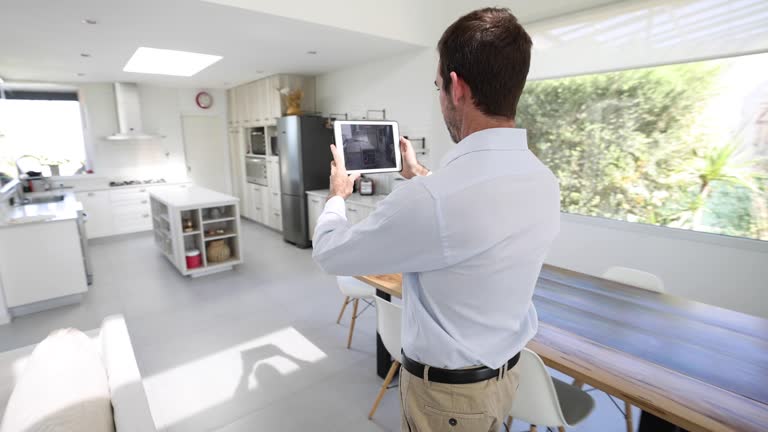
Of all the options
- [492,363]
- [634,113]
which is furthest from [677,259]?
[492,363]

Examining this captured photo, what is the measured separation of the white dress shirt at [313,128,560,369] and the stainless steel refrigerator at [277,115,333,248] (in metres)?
4.27

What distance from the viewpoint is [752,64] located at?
7.66ft

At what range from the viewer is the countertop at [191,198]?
4.06 meters

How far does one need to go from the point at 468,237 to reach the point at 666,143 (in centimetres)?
280

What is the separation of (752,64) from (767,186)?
2.48 ft

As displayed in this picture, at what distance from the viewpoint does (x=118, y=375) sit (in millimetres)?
1376

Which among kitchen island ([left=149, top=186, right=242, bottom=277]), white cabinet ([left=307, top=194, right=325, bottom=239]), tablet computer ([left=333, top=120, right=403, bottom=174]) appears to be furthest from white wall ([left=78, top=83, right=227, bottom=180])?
tablet computer ([left=333, top=120, right=403, bottom=174])

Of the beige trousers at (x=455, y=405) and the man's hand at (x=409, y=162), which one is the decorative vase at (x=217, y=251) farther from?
the beige trousers at (x=455, y=405)

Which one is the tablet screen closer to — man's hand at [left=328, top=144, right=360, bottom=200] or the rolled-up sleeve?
man's hand at [left=328, top=144, right=360, bottom=200]

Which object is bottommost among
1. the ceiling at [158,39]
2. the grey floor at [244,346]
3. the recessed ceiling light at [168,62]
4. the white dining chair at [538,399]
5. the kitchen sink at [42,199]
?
the grey floor at [244,346]

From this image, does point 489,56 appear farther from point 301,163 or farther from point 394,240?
point 301,163

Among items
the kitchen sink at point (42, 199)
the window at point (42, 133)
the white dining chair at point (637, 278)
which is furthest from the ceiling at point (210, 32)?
the white dining chair at point (637, 278)

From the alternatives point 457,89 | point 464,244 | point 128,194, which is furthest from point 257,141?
point 464,244

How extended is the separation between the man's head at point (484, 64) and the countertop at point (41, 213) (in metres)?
3.93
